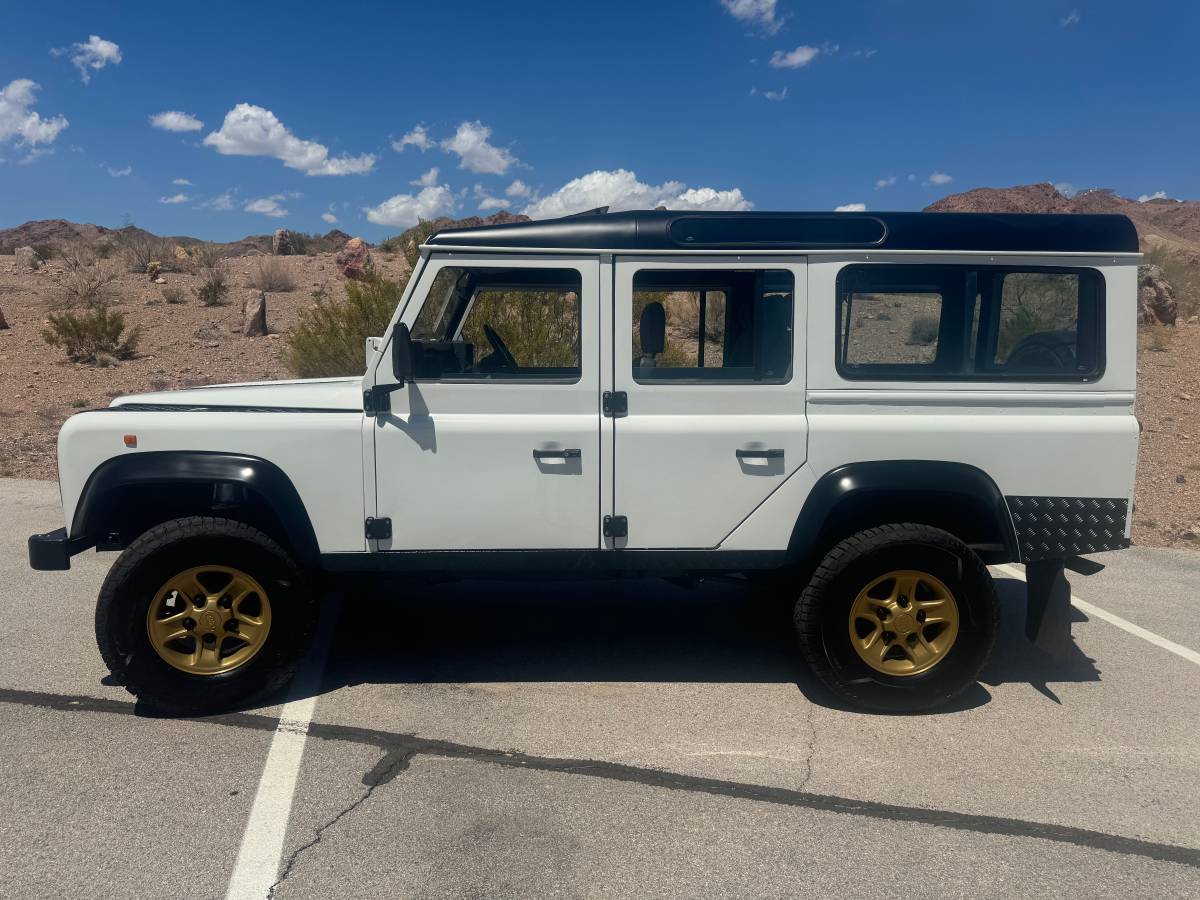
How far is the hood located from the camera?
4.47m

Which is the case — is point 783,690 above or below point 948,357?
below

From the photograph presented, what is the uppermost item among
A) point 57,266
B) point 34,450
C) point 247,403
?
point 57,266

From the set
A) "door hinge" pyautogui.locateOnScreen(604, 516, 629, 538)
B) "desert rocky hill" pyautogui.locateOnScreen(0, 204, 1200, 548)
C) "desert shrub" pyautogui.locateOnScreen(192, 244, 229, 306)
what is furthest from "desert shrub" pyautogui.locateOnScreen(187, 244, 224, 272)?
"door hinge" pyautogui.locateOnScreen(604, 516, 629, 538)

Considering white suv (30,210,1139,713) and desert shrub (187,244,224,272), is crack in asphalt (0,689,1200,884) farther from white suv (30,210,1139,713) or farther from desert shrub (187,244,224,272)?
desert shrub (187,244,224,272)

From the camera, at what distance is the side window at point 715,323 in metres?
4.47

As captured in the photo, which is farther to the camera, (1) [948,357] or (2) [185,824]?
(1) [948,357]

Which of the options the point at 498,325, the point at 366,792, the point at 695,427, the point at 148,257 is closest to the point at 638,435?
the point at 695,427

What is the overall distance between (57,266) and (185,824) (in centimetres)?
3115

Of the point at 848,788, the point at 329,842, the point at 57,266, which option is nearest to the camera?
the point at 329,842

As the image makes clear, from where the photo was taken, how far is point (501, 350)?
4598mm

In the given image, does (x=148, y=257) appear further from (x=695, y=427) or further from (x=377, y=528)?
(x=695, y=427)

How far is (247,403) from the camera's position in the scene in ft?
15.0

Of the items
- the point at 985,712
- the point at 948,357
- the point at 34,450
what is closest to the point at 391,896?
the point at 985,712

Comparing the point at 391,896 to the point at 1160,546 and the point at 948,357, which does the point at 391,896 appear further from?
the point at 1160,546
